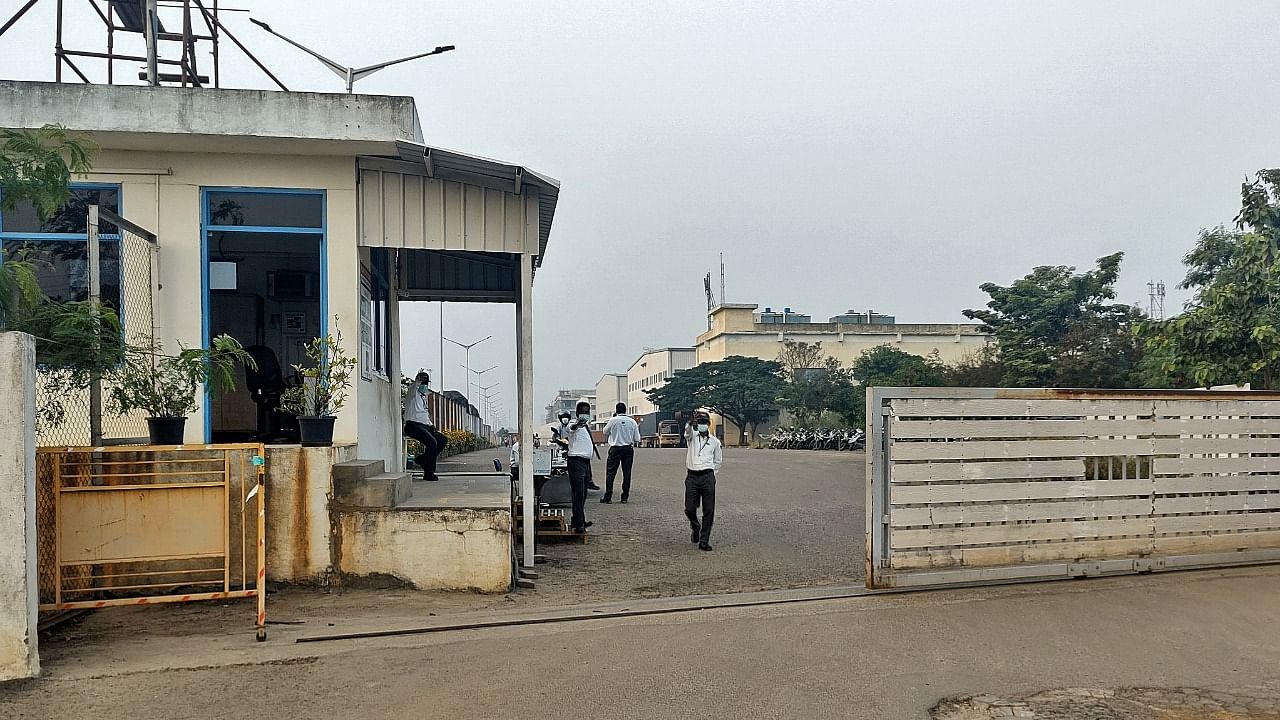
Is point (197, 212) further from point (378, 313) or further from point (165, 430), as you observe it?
point (378, 313)

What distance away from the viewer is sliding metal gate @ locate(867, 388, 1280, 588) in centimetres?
840

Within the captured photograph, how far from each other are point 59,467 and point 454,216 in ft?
14.1

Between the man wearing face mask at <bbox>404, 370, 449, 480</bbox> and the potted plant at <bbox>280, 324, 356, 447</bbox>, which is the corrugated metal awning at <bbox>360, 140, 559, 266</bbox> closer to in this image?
the potted plant at <bbox>280, 324, 356, 447</bbox>

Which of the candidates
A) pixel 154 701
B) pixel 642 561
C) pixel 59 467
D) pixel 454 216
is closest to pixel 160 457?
pixel 59 467

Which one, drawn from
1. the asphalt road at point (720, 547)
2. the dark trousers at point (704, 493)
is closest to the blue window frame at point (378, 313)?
the asphalt road at point (720, 547)

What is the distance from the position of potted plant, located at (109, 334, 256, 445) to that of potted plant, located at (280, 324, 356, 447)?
1.69 ft

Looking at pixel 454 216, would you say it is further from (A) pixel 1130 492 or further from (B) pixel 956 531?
(A) pixel 1130 492

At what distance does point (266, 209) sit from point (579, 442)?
5289 mm

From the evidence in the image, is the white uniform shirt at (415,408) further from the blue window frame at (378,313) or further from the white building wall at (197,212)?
the white building wall at (197,212)

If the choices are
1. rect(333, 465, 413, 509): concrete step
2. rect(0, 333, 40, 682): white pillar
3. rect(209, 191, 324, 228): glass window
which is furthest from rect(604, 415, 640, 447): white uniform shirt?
rect(0, 333, 40, 682): white pillar

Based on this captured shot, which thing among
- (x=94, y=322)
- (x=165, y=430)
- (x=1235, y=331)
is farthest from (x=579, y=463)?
(x=1235, y=331)

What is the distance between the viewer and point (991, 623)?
24.2ft

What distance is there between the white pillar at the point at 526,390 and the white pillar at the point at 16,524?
4815 millimetres

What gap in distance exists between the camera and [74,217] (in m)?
9.44
